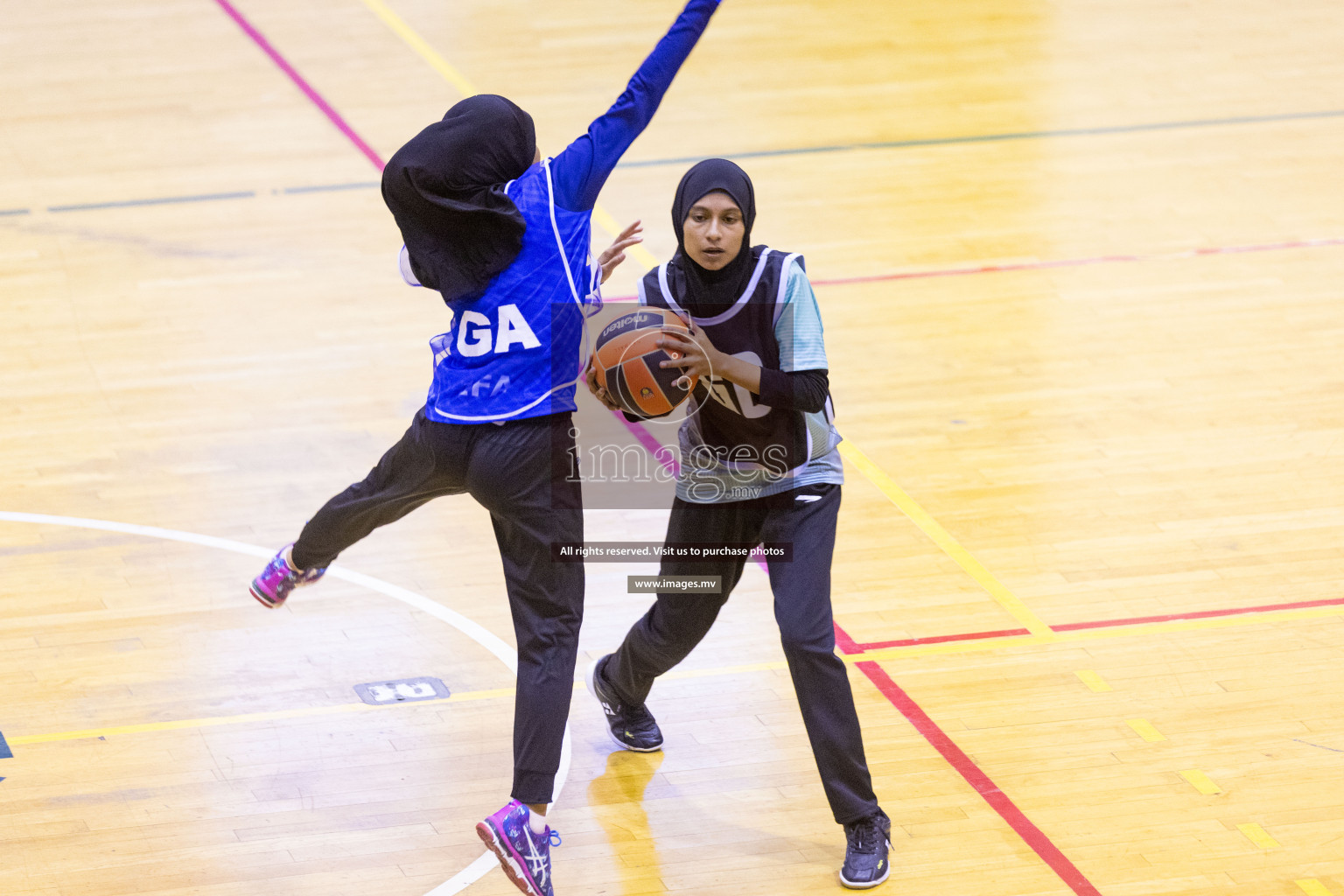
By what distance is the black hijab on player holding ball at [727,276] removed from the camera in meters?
4.05

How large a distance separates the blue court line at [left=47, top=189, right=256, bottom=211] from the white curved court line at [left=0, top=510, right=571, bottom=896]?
3853mm

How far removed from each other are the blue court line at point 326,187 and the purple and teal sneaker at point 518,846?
6772 mm

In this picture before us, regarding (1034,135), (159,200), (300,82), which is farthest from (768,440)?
(300,82)

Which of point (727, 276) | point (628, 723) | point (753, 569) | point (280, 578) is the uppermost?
point (727, 276)

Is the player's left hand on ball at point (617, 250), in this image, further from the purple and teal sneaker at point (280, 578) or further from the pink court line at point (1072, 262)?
the pink court line at point (1072, 262)

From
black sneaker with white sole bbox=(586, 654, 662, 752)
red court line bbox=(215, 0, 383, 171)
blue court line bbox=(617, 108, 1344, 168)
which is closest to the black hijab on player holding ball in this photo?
black sneaker with white sole bbox=(586, 654, 662, 752)

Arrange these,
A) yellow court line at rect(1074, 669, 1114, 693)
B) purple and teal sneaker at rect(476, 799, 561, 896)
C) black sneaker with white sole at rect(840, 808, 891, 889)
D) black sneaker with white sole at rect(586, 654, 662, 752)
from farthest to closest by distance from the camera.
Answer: yellow court line at rect(1074, 669, 1114, 693), black sneaker with white sole at rect(586, 654, 662, 752), black sneaker with white sole at rect(840, 808, 891, 889), purple and teal sneaker at rect(476, 799, 561, 896)

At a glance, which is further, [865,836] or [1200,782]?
[1200,782]

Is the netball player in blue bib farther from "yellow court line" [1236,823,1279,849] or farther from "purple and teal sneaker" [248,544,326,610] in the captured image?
"yellow court line" [1236,823,1279,849]

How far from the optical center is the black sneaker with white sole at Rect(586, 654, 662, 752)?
4.95 meters

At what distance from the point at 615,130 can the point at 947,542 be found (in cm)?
285

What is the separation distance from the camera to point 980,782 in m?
4.79

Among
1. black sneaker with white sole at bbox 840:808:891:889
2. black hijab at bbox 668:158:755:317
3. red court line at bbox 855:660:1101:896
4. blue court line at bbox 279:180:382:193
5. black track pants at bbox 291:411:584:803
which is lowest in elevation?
red court line at bbox 855:660:1101:896

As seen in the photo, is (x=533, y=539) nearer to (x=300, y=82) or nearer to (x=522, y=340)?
(x=522, y=340)
